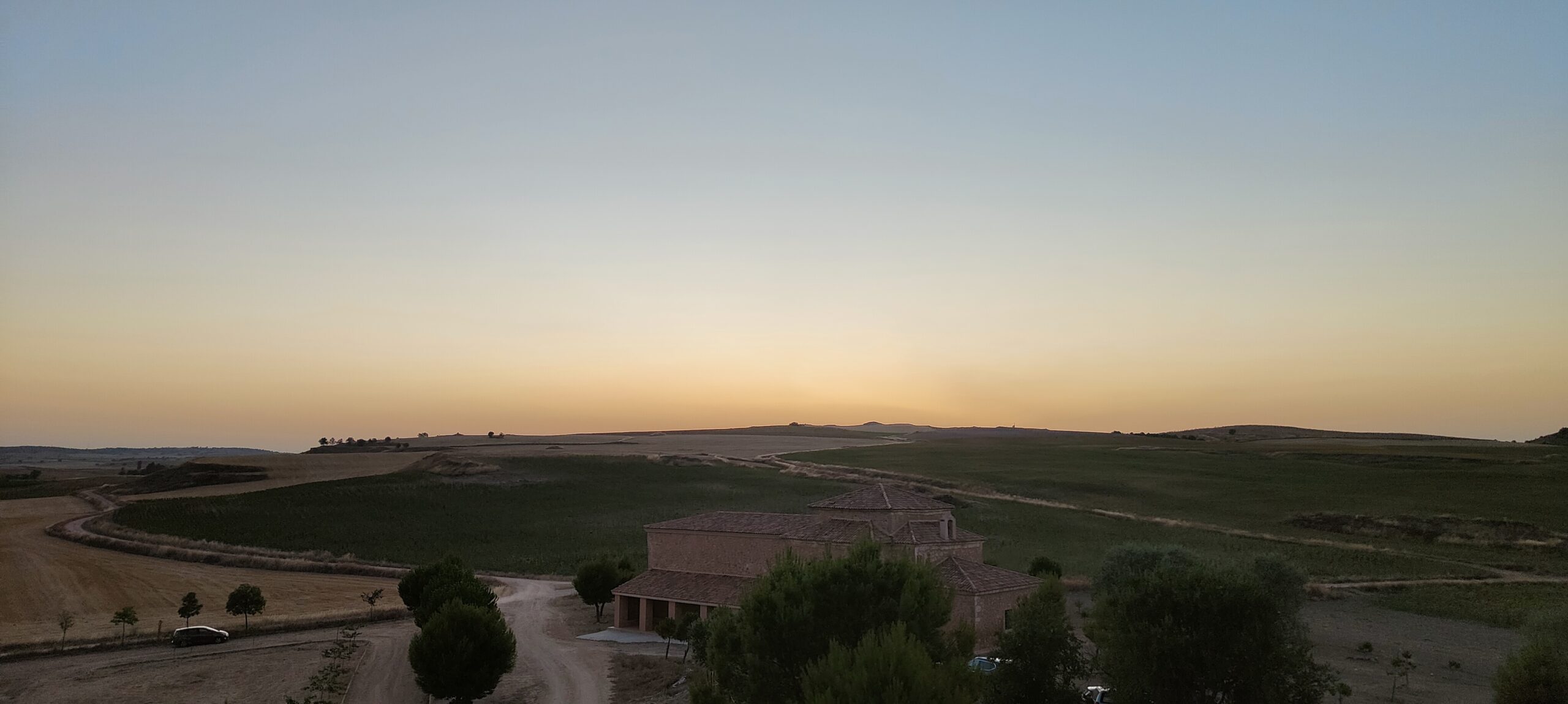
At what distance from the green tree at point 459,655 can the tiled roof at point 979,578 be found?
53.9 feet

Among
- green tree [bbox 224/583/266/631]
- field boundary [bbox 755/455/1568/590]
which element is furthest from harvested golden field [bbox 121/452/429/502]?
green tree [bbox 224/583/266/631]

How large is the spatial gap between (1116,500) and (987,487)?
13.0 m

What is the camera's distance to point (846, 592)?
2364 centimetres

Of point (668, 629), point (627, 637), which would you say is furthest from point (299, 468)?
point (668, 629)

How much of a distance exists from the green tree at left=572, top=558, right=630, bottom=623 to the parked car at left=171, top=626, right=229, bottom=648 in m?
16.1

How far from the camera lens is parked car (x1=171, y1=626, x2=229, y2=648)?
40.8 metres

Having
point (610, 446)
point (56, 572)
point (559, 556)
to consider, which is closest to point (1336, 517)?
point (559, 556)

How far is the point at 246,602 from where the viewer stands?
43469 mm

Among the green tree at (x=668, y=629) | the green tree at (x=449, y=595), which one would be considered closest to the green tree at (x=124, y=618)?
the green tree at (x=449, y=595)

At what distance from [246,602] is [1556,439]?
155 m

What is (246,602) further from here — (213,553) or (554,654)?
(213,553)

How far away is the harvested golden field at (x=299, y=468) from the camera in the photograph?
9956 cm

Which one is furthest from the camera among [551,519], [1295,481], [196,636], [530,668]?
[1295,481]

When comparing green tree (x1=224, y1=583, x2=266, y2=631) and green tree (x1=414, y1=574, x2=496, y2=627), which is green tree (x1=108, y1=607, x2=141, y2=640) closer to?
green tree (x1=224, y1=583, x2=266, y2=631)
